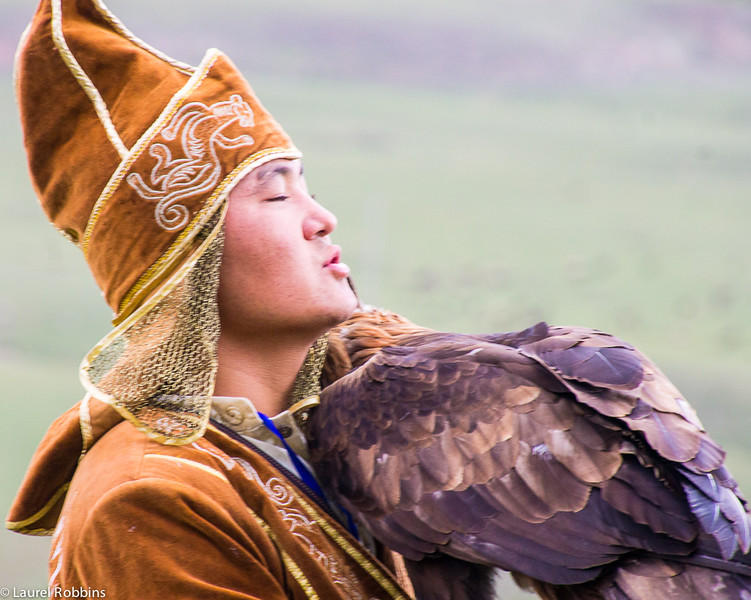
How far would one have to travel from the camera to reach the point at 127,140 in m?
1.31

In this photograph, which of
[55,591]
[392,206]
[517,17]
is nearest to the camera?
[55,591]

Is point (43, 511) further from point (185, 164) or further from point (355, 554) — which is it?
point (185, 164)

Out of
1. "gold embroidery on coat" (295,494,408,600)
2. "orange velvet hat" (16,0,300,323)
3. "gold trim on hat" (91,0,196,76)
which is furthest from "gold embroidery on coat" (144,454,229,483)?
"gold trim on hat" (91,0,196,76)

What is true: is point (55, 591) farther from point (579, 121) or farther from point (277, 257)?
point (579, 121)

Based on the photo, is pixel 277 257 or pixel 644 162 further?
pixel 644 162

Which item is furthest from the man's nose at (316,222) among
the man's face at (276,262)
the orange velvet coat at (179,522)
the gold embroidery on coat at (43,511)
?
the gold embroidery on coat at (43,511)

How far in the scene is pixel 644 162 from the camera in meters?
6.69

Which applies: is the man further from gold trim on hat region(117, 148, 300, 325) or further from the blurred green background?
the blurred green background

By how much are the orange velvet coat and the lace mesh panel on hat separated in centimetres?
4

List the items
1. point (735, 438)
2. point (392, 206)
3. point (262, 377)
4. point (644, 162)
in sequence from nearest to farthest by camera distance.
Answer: point (262, 377), point (735, 438), point (392, 206), point (644, 162)

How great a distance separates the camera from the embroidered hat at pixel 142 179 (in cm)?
130

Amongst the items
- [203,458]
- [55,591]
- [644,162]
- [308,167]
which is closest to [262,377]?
[203,458]

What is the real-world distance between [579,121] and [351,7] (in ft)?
6.89

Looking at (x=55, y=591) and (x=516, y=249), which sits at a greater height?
(x=55, y=591)
